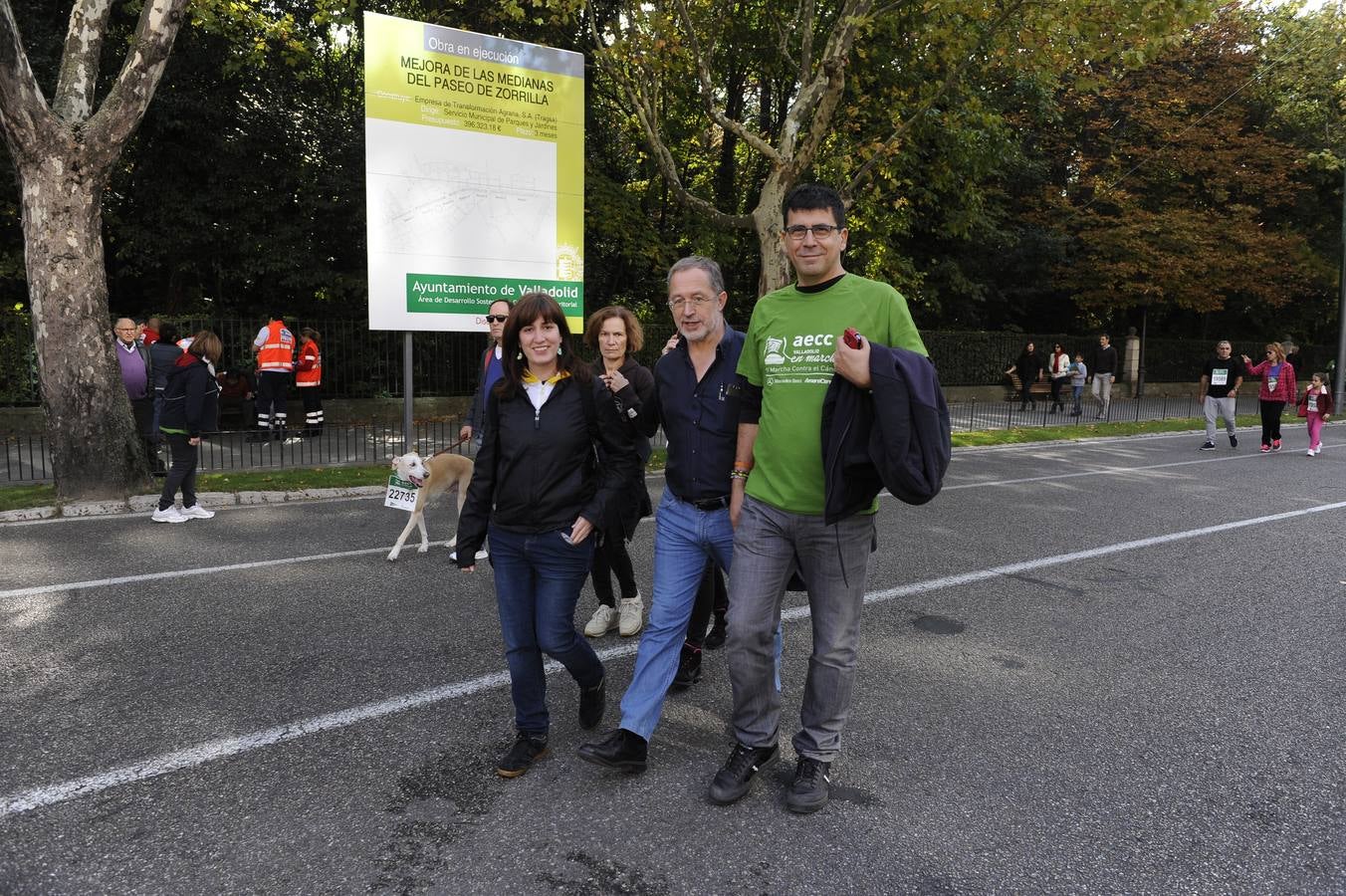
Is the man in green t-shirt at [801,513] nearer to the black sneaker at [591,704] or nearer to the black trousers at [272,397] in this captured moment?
the black sneaker at [591,704]

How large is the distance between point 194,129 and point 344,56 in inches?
195

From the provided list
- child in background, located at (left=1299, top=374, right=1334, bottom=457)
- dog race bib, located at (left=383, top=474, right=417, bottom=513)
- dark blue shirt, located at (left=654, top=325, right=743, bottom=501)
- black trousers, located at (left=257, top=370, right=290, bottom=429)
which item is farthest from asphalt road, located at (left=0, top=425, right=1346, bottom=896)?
child in background, located at (left=1299, top=374, right=1334, bottom=457)

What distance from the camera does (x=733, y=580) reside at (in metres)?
3.25

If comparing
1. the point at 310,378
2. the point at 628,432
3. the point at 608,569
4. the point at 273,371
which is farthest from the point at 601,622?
the point at 310,378

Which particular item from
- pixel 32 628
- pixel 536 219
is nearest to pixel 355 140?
pixel 536 219

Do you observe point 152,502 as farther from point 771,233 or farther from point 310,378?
point 771,233

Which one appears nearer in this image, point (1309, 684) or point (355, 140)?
point (1309, 684)

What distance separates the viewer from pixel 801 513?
10.2 feet

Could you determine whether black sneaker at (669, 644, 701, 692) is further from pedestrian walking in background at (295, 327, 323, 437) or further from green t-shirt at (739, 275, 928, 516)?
pedestrian walking in background at (295, 327, 323, 437)

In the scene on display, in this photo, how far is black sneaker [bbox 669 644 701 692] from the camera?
169 inches

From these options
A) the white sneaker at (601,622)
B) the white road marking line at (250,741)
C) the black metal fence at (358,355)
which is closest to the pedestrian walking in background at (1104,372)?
the black metal fence at (358,355)

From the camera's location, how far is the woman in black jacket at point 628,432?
3592 mm

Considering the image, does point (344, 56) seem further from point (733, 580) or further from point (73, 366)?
point (733, 580)

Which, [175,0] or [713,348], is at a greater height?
[175,0]
